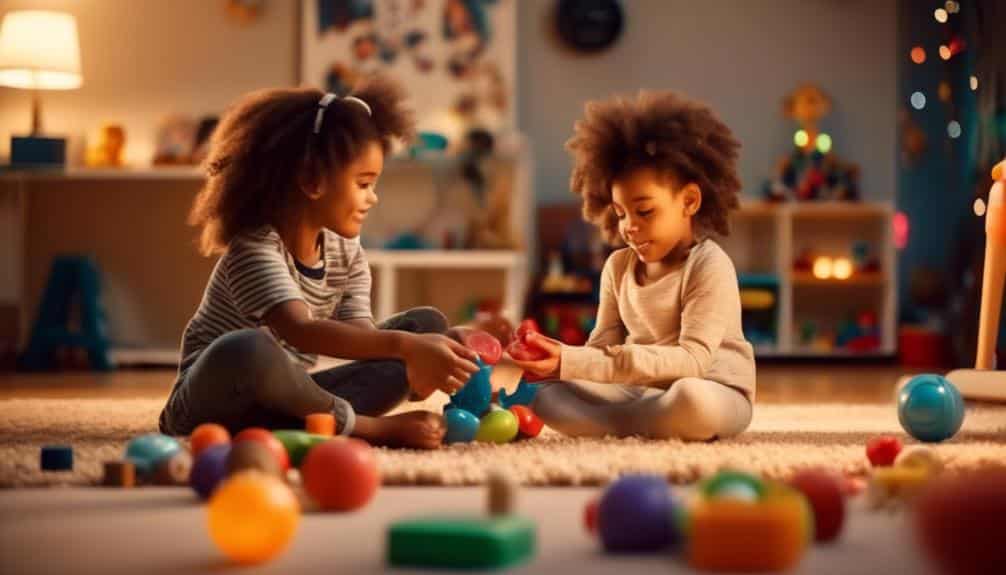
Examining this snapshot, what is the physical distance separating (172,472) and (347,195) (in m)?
0.60

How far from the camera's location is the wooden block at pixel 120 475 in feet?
5.05

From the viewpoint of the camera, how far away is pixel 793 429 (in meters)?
2.31

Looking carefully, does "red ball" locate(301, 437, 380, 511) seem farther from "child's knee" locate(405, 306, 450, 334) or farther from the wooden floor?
the wooden floor

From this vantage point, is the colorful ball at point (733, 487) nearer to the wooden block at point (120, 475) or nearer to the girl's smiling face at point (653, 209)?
the wooden block at point (120, 475)

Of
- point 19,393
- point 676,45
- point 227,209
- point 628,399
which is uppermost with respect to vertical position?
point 676,45

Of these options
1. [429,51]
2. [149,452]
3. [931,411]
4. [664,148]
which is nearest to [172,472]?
[149,452]

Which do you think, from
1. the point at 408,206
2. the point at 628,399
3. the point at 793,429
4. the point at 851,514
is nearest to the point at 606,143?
the point at 628,399

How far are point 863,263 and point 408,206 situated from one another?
5.65ft

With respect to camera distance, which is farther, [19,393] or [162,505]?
[19,393]

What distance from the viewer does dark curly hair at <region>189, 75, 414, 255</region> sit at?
201cm

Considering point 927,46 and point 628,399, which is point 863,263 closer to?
point 927,46

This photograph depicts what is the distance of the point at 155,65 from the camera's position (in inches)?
202

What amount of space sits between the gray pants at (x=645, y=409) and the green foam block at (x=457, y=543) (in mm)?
923

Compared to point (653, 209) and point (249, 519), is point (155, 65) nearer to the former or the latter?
point (653, 209)
